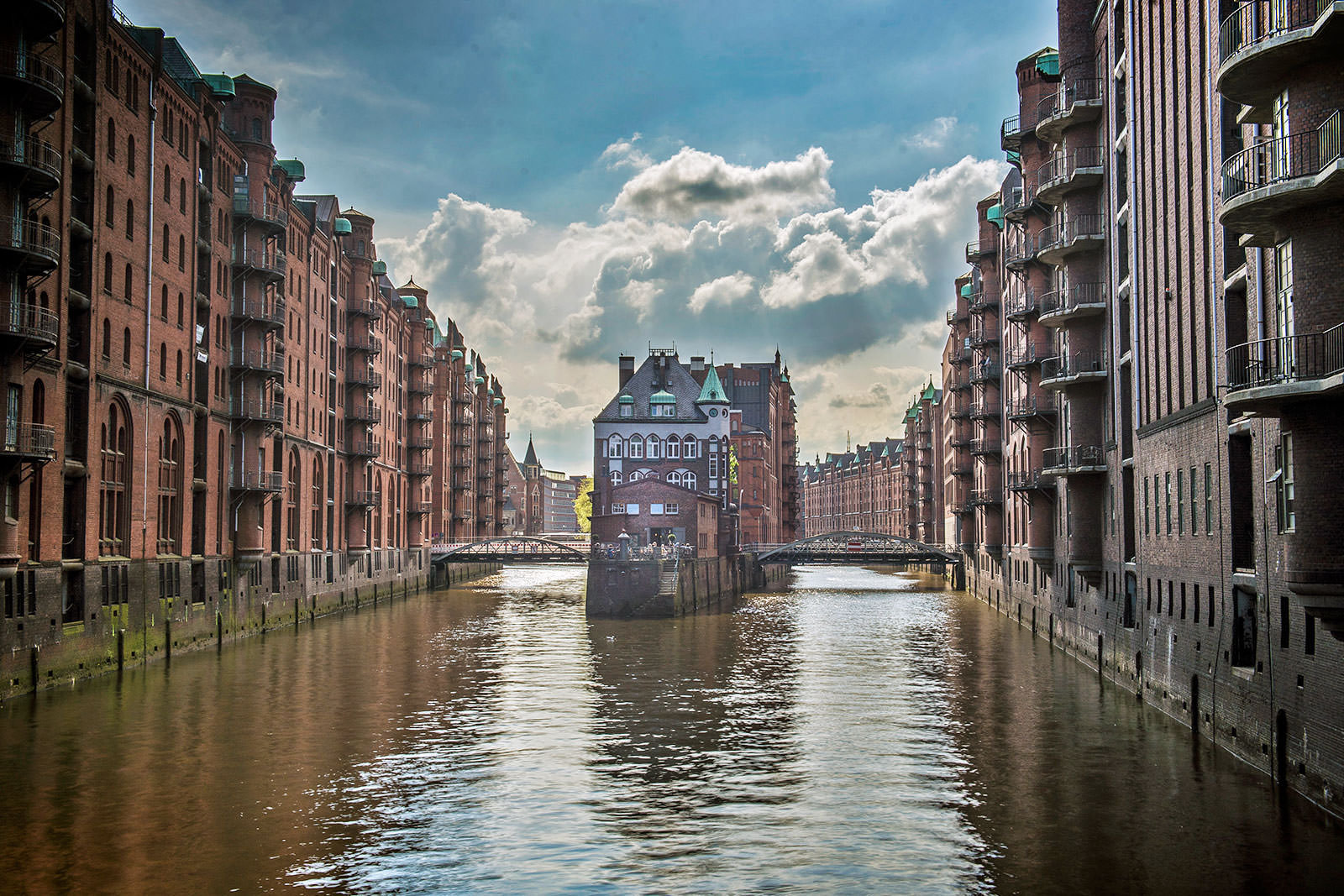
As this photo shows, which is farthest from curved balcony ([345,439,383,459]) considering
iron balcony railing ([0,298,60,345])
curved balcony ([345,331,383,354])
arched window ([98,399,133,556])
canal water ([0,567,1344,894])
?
iron balcony railing ([0,298,60,345])

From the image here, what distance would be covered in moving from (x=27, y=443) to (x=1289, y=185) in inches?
1223

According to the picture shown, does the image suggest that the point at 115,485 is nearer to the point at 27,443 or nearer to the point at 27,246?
the point at 27,443

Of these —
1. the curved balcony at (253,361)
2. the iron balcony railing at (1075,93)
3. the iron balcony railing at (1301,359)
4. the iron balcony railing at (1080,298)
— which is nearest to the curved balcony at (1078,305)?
the iron balcony railing at (1080,298)

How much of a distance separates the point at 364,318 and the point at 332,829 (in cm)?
6224

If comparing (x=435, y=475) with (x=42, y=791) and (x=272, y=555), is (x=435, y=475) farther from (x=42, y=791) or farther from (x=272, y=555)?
(x=42, y=791)

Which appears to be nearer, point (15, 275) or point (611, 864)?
point (611, 864)

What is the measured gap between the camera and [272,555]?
2389 inches

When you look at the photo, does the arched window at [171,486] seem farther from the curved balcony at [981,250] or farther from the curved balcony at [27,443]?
the curved balcony at [981,250]

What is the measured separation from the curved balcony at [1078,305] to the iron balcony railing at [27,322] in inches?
1288

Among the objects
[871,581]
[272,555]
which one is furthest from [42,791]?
[871,581]

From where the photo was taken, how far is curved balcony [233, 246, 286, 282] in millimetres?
55250

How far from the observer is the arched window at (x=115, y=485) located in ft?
134

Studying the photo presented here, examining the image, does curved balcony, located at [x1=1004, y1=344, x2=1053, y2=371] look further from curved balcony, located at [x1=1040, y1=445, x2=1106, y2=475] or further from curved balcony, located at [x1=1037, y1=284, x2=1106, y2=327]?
curved balcony, located at [x1=1040, y1=445, x2=1106, y2=475]

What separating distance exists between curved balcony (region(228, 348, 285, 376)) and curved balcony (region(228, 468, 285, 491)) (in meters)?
4.59
